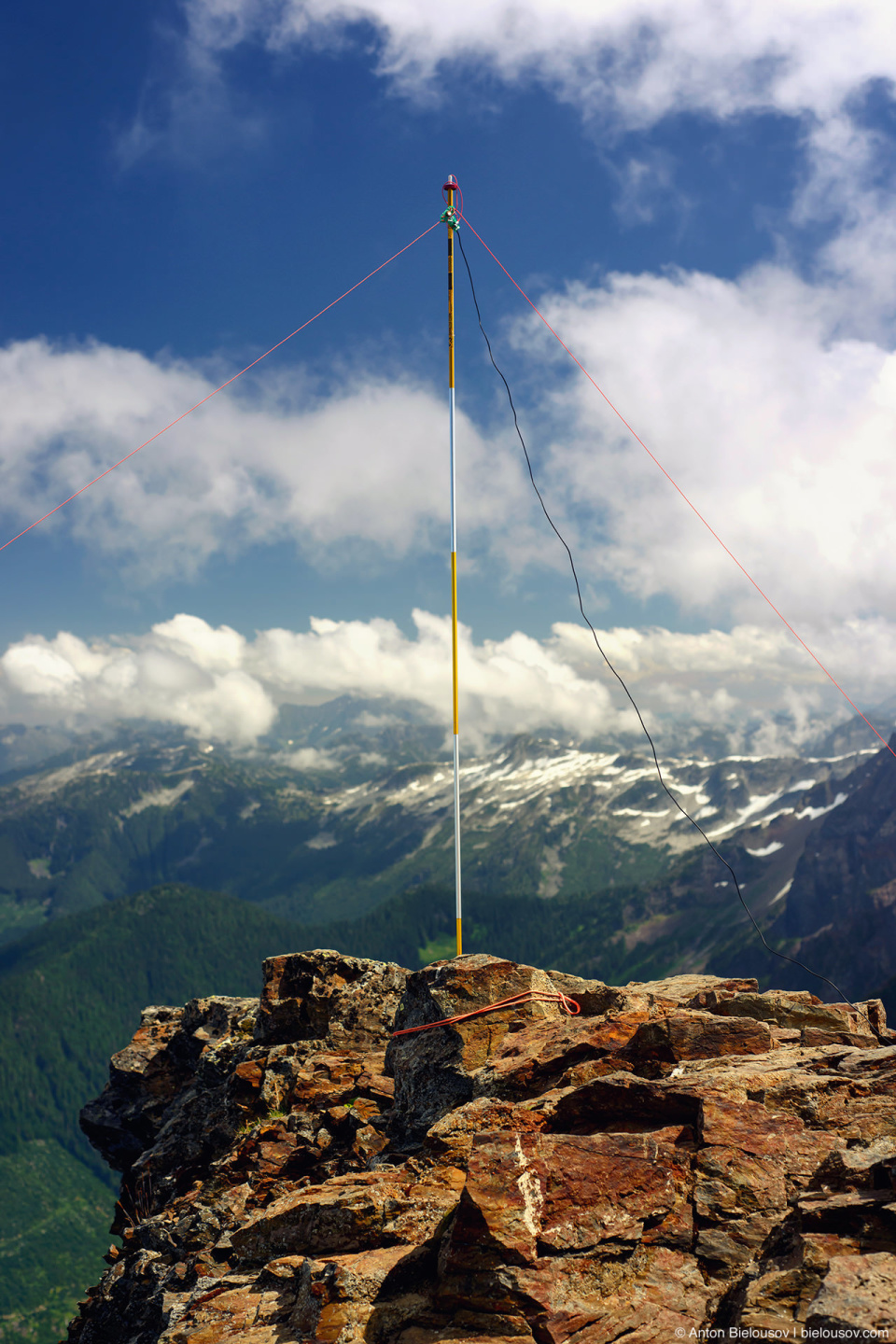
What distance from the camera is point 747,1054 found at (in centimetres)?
1573

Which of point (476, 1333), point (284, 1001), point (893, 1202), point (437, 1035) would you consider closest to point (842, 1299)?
point (893, 1202)

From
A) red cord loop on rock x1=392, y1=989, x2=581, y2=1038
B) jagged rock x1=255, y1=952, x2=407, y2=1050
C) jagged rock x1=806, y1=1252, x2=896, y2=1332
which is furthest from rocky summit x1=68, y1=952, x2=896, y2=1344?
jagged rock x1=255, y1=952, x2=407, y2=1050

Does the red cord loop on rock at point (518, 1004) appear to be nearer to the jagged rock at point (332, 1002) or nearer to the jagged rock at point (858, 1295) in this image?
the jagged rock at point (332, 1002)

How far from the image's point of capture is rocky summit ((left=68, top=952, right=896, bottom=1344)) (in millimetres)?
10070

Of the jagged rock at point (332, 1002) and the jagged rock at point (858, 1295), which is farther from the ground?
the jagged rock at point (332, 1002)

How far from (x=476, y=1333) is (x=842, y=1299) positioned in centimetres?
533

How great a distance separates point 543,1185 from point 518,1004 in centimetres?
682

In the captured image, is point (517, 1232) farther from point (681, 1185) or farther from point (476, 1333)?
point (681, 1185)

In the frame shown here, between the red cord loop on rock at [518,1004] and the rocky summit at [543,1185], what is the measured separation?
0.42 feet

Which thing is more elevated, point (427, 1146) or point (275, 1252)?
point (427, 1146)

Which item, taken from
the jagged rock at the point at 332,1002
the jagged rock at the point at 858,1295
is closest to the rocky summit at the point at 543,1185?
the jagged rock at the point at 858,1295

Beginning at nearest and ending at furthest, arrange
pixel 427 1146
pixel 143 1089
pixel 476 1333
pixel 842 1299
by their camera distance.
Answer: pixel 842 1299, pixel 476 1333, pixel 427 1146, pixel 143 1089

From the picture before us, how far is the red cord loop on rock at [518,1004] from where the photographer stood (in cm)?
1803

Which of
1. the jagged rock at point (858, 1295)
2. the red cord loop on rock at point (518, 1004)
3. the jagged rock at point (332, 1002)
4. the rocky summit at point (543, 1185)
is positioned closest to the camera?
the jagged rock at point (858, 1295)
